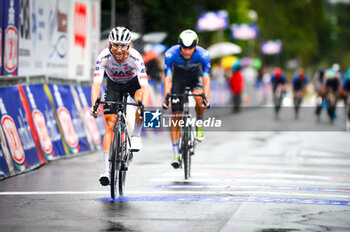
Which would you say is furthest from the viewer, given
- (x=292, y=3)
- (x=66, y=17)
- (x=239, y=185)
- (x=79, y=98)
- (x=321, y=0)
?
(x=321, y=0)

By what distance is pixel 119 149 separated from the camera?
1005 cm

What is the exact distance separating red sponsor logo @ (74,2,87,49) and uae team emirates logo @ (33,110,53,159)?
633 centimetres

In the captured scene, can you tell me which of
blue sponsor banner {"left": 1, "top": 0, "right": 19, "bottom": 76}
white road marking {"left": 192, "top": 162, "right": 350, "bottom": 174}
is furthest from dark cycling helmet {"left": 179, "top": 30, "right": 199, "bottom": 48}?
blue sponsor banner {"left": 1, "top": 0, "right": 19, "bottom": 76}

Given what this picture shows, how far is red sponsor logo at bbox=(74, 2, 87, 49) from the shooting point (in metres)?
21.0

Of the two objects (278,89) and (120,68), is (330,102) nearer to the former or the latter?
(278,89)

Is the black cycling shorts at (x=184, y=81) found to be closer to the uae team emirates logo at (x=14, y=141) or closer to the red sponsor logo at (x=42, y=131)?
the uae team emirates logo at (x=14, y=141)

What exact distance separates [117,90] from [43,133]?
419 cm

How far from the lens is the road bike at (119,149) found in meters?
9.89

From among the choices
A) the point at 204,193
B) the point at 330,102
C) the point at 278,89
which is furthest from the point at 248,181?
the point at 278,89

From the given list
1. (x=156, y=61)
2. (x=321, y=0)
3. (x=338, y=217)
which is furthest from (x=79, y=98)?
(x=321, y=0)

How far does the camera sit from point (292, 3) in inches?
4294

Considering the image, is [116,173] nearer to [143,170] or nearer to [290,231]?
[290,231]

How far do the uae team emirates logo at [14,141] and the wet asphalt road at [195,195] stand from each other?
0.27 meters

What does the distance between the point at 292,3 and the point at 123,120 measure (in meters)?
101
